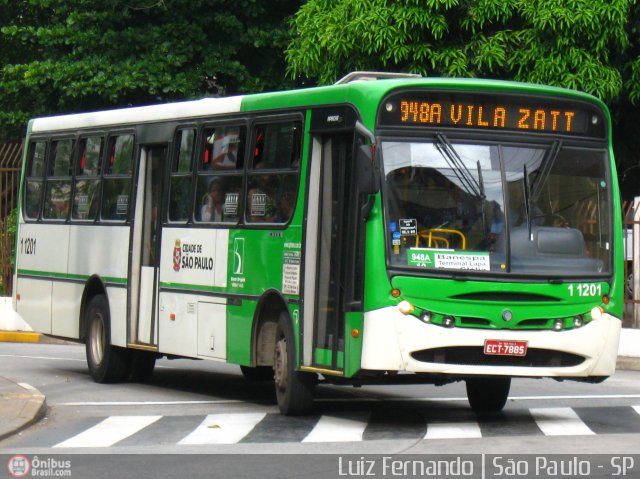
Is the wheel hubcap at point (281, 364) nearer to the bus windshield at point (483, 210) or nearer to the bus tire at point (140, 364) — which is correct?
the bus windshield at point (483, 210)

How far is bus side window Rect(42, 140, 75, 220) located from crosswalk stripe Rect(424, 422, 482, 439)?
24.1ft

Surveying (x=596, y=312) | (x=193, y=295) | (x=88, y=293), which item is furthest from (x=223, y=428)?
(x=88, y=293)

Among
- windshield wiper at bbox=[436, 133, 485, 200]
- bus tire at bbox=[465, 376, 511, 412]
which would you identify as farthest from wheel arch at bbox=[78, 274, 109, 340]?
windshield wiper at bbox=[436, 133, 485, 200]

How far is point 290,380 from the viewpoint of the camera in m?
13.2

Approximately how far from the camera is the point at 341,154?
1287 cm

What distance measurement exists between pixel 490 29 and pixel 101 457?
13.2 metres

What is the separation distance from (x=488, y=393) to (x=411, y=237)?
2.48m

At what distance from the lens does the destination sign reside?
12258 mm

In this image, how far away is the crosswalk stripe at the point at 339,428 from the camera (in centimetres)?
1173

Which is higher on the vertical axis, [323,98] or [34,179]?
[323,98]

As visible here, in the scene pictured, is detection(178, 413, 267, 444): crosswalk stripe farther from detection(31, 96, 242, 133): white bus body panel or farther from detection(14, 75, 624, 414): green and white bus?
detection(31, 96, 242, 133): white bus body panel

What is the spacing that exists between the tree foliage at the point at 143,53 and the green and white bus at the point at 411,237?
501 inches

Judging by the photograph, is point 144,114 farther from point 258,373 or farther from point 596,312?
point 596,312

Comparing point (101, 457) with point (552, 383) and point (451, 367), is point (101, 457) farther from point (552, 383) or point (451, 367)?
point (552, 383)
